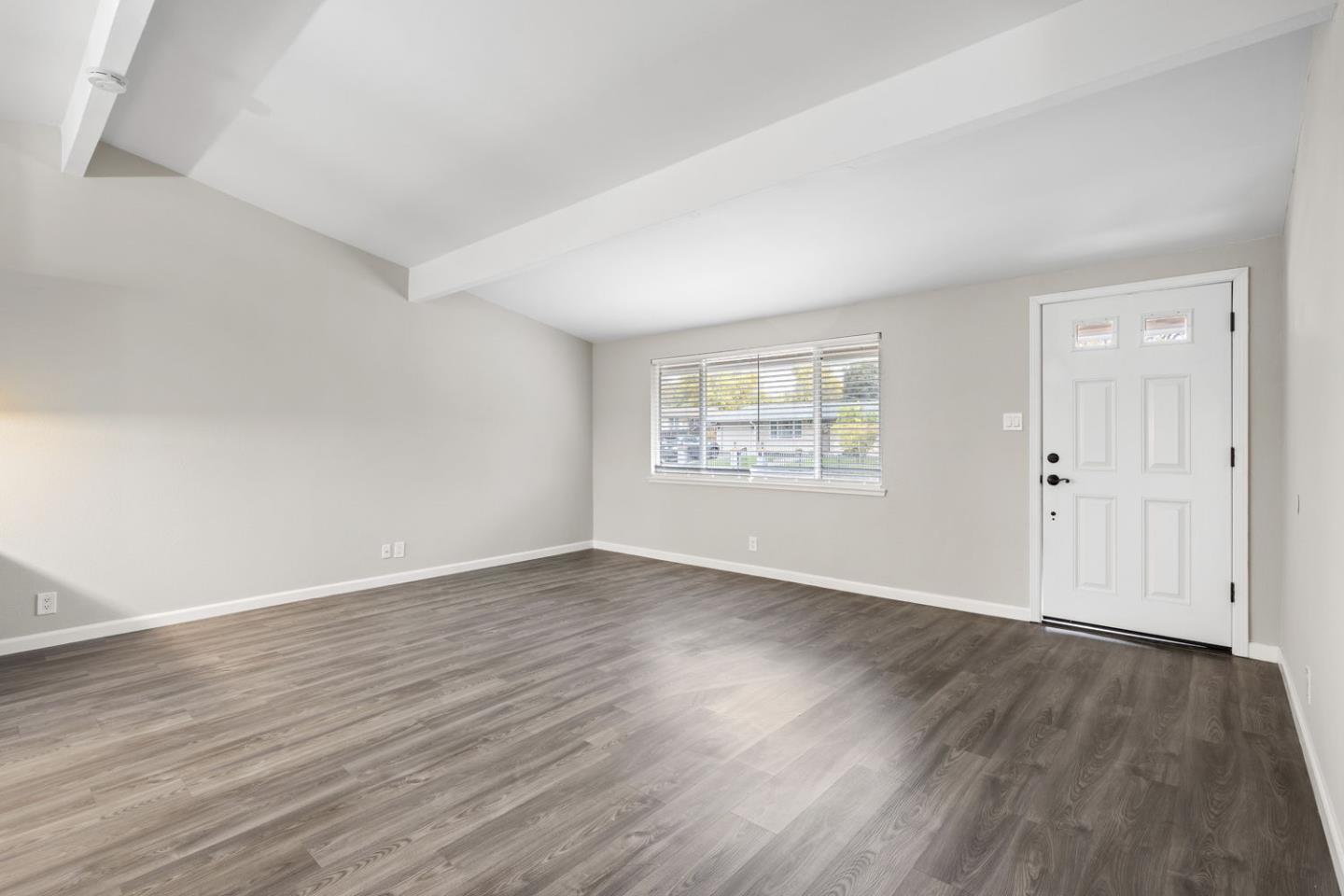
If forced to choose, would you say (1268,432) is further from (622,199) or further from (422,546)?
(422,546)

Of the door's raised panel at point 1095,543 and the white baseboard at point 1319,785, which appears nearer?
the white baseboard at point 1319,785

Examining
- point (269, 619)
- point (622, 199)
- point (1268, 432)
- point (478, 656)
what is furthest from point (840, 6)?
point (269, 619)

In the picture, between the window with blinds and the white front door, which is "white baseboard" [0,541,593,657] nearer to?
the window with blinds

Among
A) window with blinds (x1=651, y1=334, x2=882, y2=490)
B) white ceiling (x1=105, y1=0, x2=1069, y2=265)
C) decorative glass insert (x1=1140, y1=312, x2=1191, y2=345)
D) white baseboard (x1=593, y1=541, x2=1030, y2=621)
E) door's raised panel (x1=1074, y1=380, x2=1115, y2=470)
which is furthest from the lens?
window with blinds (x1=651, y1=334, x2=882, y2=490)

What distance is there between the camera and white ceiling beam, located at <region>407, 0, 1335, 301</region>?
6.46 feet

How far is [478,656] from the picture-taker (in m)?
3.62

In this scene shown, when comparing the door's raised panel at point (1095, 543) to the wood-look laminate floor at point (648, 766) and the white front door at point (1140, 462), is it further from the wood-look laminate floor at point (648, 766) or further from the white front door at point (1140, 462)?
the wood-look laminate floor at point (648, 766)

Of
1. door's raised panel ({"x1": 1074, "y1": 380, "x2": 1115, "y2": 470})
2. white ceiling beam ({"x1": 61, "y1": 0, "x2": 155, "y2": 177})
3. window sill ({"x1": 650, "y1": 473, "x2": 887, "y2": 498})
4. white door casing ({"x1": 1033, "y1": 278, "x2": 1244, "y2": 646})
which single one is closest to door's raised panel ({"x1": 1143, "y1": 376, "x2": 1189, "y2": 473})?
white door casing ({"x1": 1033, "y1": 278, "x2": 1244, "y2": 646})

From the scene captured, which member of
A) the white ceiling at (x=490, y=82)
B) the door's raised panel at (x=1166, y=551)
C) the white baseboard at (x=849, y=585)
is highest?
the white ceiling at (x=490, y=82)

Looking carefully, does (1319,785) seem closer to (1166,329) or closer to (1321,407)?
(1321,407)

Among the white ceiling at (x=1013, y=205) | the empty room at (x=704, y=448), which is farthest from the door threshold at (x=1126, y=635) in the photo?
the white ceiling at (x=1013, y=205)

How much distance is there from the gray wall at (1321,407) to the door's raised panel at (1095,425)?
1.10 meters

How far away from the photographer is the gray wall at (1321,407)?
1.79 m

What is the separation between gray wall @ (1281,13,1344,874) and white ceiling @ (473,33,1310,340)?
205 mm
